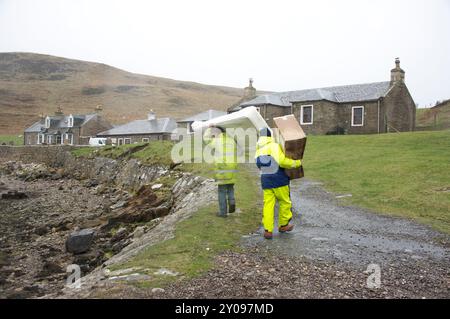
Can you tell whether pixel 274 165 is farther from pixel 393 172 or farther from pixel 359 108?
pixel 359 108

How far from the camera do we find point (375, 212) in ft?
36.8

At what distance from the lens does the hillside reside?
120 metres

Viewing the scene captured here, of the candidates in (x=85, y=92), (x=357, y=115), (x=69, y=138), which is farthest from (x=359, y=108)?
(x=85, y=92)

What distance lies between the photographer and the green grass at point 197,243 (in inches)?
245

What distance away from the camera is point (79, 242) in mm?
11984

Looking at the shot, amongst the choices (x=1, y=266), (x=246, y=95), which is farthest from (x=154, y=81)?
(x=1, y=266)

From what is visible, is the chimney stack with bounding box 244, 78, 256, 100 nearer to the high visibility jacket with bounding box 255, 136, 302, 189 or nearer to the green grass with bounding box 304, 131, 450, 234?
the green grass with bounding box 304, 131, 450, 234

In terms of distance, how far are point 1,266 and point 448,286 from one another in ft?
37.2

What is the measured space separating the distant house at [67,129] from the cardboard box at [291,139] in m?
59.9

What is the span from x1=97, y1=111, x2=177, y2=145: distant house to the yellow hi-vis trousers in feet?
147

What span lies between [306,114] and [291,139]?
32581mm

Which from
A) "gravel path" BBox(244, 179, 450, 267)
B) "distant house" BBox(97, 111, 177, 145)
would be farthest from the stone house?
"gravel path" BBox(244, 179, 450, 267)
